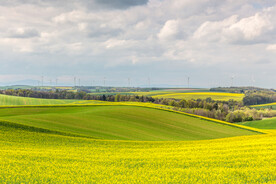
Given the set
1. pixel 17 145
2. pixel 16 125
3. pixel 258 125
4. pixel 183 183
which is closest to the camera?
pixel 183 183

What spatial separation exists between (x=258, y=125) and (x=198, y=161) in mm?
64221

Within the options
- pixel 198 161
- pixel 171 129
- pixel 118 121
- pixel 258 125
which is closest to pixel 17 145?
pixel 198 161

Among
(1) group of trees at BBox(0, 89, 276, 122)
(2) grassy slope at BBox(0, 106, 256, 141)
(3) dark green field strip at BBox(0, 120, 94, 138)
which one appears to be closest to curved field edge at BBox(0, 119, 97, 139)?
(3) dark green field strip at BBox(0, 120, 94, 138)

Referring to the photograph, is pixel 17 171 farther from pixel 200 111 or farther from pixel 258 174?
pixel 200 111

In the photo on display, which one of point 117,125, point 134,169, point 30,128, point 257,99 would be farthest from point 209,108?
point 134,169

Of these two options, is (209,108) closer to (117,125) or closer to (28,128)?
(117,125)

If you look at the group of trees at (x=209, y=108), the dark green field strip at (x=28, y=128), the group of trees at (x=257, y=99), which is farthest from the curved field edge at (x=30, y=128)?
the group of trees at (x=257, y=99)

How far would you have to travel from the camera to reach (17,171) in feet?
43.0

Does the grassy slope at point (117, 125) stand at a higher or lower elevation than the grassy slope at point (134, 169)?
lower

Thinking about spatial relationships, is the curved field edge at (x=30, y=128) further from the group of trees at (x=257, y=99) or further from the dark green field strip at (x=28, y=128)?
the group of trees at (x=257, y=99)

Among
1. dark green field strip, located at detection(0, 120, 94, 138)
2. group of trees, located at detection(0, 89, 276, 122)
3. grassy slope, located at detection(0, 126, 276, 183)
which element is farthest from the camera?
group of trees, located at detection(0, 89, 276, 122)

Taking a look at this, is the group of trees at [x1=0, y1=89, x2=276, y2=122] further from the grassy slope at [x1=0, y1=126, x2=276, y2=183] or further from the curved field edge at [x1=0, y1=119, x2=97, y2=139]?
the grassy slope at [x1=0, y1=126, x2=276, y2=183]

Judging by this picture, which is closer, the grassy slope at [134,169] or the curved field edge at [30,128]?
the grassy slope at [134,169]

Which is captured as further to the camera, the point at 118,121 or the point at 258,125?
the point at 258,125
